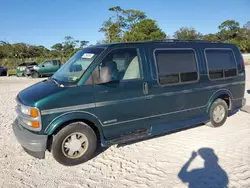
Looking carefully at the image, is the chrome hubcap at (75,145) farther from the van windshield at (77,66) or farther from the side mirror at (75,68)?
the side mirror at (75,68)

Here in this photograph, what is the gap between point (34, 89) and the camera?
4.24m

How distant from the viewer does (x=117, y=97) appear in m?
4.24

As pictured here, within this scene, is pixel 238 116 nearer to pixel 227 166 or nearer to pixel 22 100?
pixel 227 166

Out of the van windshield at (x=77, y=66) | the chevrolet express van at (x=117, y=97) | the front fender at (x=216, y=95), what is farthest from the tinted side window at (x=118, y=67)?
the front fender at (x=216, y=95)

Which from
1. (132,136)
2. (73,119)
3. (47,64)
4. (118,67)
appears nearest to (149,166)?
(132,136)

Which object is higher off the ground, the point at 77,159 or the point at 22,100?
the point at 22,100

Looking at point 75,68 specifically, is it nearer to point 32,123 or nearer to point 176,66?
point 32,123

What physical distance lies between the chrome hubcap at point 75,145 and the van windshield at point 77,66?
38.5 inches

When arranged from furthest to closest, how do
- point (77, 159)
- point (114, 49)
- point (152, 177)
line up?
1. point (114, 49)
2. point (77, 159)
3. point (152, 177)

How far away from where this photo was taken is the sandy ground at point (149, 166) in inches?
137

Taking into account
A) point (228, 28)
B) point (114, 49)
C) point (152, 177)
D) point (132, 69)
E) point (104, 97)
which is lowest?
point (152, 177)

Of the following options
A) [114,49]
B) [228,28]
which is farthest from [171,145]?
[228,28]

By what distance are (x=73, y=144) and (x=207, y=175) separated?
2.25 m

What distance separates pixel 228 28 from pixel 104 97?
8255 centimetres
